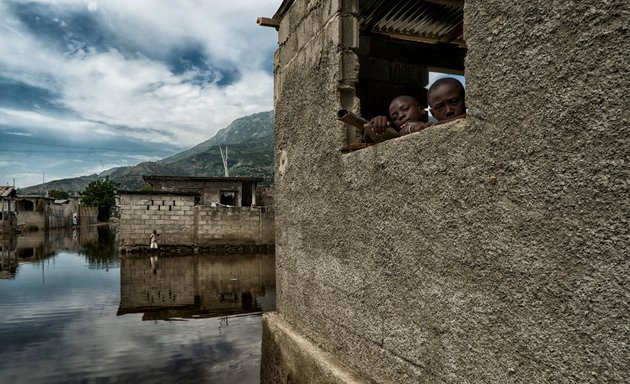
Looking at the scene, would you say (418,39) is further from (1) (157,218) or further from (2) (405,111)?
(1) (157,218)

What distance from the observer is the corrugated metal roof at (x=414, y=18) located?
322 centimetres

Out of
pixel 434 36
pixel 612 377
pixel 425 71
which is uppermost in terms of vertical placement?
pixel 434 36

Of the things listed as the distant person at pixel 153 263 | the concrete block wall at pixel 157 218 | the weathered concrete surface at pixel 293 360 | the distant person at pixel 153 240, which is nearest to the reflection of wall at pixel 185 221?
the concrete block wall at pixel 157 218

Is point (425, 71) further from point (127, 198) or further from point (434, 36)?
point (127, 198)

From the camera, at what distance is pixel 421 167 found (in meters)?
1.89

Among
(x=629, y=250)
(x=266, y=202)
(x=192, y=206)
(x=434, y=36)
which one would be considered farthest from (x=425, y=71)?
(x=266, y=202)

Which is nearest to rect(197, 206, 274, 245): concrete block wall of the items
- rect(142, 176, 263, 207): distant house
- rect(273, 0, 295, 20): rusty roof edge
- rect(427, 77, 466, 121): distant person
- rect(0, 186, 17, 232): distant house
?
rect(142, 176, 263, 207): distant house

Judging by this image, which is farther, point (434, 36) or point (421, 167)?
point (434, 36)

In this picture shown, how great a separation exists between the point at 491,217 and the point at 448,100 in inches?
31.9

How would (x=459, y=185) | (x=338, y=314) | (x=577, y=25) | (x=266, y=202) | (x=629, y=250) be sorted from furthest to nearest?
(x=266, y=202) < (x=338, y=314) < (x=459, y=185) < (x=577, y=25) < (x=629, y=250)

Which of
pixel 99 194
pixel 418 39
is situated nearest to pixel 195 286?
pixel 418 39

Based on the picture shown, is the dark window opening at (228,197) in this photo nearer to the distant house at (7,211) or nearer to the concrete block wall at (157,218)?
the concrete block wall at (157,218)

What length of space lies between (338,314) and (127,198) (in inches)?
659

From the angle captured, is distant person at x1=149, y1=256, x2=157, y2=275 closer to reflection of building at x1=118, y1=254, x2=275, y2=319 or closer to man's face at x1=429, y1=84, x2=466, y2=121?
reflection of building at x1=118, y1=254, x2=275, y2=319
